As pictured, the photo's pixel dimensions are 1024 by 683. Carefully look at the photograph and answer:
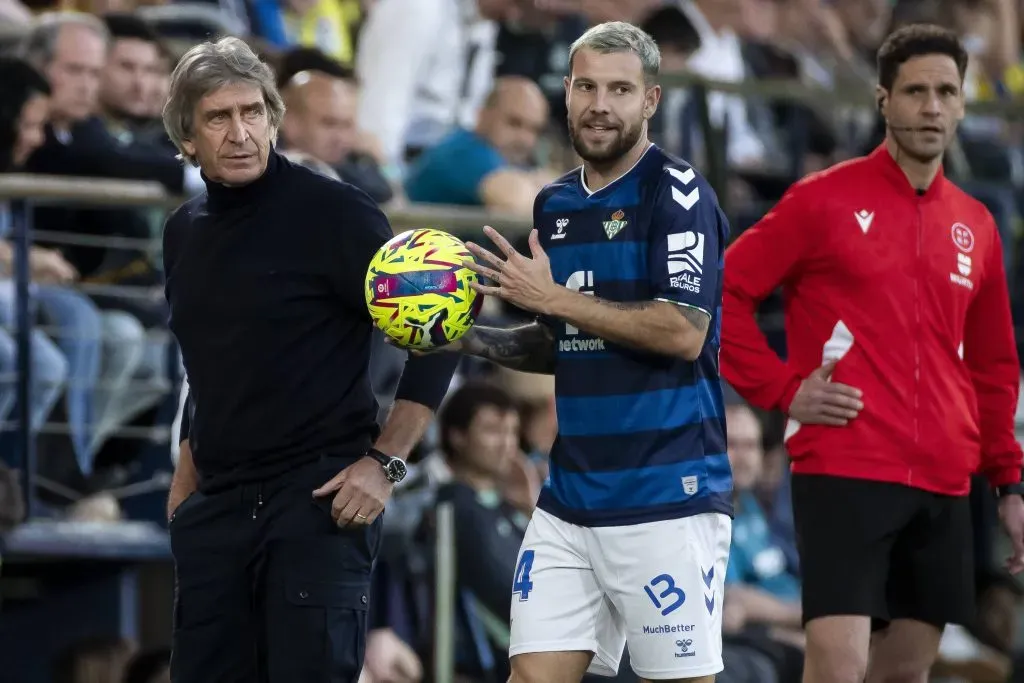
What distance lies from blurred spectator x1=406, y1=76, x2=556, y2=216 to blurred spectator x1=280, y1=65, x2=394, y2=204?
1019mm

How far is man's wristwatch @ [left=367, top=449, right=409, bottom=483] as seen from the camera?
4.98 m

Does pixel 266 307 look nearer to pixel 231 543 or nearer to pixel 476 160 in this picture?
pixel 231 543

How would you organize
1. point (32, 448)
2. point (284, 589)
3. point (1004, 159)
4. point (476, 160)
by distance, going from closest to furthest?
point (284, 589)
point (32, 448)
point (476, 160)
point (1004, 159)

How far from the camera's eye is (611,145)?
514 centimetres

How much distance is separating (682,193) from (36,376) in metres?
3.62

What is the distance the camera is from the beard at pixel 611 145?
16.9ft

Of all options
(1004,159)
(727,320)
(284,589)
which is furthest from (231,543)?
(1004,159)

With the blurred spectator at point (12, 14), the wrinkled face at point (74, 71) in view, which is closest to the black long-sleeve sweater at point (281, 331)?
the wrinkled face at point (74, 71)

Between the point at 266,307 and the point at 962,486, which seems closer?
the point at 266,307

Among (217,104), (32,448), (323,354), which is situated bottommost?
(32,448)

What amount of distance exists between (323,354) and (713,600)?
1277mm

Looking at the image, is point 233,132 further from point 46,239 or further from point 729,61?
point 729,61

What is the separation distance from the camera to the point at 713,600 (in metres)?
5.18

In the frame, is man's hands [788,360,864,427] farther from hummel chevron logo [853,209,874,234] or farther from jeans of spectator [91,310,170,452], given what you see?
jeans of spectator [91,310,170,452]
